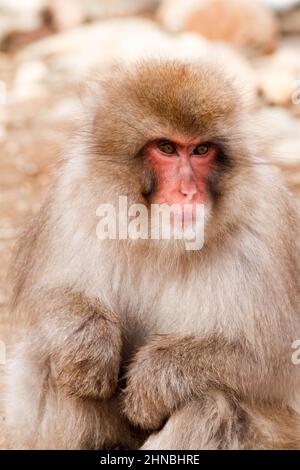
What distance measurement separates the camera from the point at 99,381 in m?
4.35

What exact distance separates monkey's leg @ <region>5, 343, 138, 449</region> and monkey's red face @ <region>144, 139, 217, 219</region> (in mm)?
943

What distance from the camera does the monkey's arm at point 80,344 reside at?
14.3 feet

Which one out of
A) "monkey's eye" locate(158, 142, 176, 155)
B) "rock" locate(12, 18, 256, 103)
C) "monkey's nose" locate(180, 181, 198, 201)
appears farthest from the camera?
"rock" locate(12, 18, 256, 103)

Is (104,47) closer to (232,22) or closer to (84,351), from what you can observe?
(232,22)

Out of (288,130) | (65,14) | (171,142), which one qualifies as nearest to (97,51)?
(65,14)

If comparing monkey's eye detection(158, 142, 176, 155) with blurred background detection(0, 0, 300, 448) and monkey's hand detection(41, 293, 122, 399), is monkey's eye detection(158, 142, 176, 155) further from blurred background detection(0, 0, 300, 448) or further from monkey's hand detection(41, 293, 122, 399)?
blurred background detection(0, 0, 300, 448)

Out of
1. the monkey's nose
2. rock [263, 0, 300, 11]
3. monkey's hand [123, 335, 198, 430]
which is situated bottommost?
monkey's hand [123, 335, 198, 430]

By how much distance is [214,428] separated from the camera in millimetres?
4234

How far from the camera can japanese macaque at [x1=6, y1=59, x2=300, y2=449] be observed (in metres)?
4.27

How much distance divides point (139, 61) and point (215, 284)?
103 cm

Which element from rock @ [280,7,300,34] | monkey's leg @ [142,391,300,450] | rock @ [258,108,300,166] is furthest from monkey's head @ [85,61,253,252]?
rock @ [280,7,300,34]

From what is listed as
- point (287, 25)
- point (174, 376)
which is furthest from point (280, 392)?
point (287, 25)

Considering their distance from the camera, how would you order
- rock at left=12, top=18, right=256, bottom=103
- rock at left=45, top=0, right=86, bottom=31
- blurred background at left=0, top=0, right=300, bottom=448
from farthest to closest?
1. rock at left=45, top=0, right=86, bottom=31
2. rock at left=12, top=18, right=256, bottom=103
3. blurred background at left=0, top=0, right=300, bottom=448

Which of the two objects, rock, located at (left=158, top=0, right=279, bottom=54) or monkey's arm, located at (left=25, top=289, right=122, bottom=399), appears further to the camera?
rock, located at (left=158, top=0, right=279, bottom=54)
